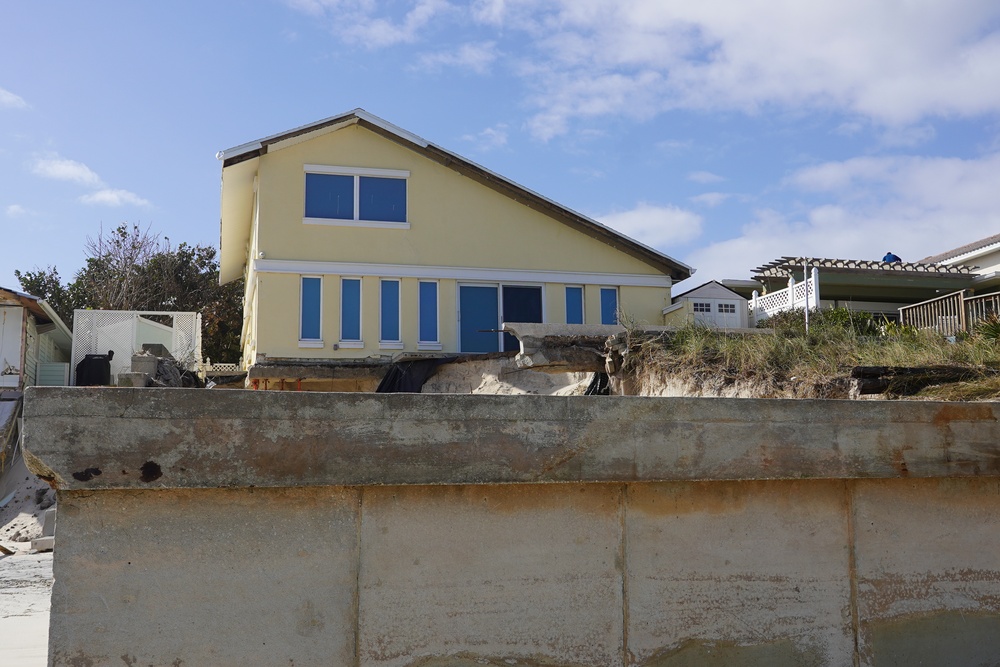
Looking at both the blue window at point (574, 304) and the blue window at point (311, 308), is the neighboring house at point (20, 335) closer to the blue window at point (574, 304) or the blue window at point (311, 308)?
the blue window at point (311, 308)

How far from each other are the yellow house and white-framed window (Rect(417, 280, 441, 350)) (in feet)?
0.13

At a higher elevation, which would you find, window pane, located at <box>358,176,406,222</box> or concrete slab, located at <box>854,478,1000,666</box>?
window pane, located at <box>358,176,406,222</box>

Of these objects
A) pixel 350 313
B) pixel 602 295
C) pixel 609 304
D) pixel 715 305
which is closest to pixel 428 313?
pixel 350 313

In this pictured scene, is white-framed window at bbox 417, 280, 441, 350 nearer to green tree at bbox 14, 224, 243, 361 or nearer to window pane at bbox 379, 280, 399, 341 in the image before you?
window pane at bbox 379, 280, 399, 341

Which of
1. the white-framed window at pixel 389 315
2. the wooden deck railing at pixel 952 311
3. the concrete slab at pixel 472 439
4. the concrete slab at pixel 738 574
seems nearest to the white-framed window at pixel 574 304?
the white-framed window at pixel 389 315

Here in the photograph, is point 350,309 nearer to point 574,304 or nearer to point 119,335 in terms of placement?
point 574,304

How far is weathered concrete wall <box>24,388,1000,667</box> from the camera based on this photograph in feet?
10.7

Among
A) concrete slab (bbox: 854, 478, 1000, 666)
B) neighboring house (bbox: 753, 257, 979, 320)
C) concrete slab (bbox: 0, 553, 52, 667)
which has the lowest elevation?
concrete slab (bbox: 0, 553, 52, 667)

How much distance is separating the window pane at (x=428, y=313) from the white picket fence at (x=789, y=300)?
8.31m

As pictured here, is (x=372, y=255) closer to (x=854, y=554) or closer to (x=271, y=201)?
(x=271, y=201)

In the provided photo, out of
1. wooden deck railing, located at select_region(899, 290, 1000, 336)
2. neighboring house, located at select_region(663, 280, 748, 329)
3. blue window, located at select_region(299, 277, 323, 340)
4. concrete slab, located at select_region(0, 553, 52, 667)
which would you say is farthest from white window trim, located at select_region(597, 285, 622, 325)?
concrete slab, located at select_region(0, 553, 52, 667)

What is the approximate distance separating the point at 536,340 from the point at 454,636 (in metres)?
11.6

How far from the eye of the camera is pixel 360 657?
136 inches

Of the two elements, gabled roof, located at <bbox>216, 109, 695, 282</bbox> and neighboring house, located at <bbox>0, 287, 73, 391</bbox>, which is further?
neighboring house, located at <bbox>0, 287, 73, 391</bbox>
